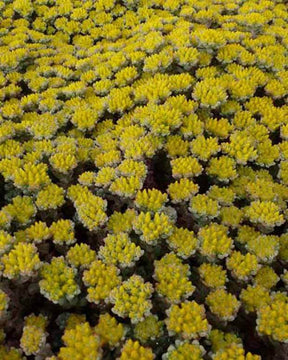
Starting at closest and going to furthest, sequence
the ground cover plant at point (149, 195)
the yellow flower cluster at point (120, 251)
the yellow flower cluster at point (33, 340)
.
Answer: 1. the yellow flower cluster at point (33, 340)
2. the ground cover plant at point (149, 195)
3. the yellow flower cluster at point (120, 251)

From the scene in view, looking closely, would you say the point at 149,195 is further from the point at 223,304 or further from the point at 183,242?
the point at 223,304

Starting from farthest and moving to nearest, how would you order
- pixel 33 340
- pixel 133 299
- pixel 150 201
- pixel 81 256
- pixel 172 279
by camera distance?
pixel 150 201, pixel 81 256, pixel 172 279, pixel 133 299, pixel 33 340

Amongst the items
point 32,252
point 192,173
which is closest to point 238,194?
point 192,173

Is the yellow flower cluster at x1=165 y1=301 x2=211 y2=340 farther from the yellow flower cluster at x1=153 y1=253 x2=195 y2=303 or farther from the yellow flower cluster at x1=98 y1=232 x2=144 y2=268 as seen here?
the yellow flower cluster at x1=98 y1=232 x2=144 y2=268

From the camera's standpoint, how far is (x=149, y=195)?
302cm

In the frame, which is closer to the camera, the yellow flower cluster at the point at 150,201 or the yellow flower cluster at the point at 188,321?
the yellow flower cluster at the point at 188,321

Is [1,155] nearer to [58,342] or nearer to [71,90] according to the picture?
[71,90]

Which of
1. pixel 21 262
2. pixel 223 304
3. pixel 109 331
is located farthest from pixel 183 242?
pixel 21 262

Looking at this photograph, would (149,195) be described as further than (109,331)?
Yes

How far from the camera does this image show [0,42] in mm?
4922

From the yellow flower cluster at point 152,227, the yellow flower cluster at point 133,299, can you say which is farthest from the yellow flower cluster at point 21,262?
the yellow flower cluster at point 152,227

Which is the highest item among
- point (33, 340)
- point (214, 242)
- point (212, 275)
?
point (214, 242)

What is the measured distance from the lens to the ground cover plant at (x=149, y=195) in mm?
2518

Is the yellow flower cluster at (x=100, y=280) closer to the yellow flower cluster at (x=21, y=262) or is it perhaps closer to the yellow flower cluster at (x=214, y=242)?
the yellow flower cluster at (x=21, y=262)
